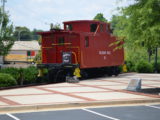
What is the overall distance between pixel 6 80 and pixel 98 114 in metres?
8.74

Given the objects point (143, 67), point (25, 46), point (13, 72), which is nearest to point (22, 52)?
point (25, 46)

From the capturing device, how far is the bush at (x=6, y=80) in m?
18.7

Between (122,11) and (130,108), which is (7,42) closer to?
(122,11)

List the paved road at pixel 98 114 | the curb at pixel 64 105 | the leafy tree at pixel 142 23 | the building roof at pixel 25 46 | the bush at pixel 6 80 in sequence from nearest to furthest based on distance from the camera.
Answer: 1. the paved road at pixel 98 114
2. the curb at pixel 64 105
3. the leafy tree at pixel 142 23
4. the bush at pixel 6 80
5. the building roof at pixel 25 46

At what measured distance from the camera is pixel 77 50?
77.2ft

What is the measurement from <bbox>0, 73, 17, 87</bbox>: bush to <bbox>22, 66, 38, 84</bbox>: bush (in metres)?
1.85

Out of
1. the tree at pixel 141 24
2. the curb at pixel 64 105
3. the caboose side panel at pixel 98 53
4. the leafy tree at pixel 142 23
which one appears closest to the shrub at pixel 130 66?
the caboose side panel at pixel 98 53

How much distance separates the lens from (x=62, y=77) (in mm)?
24094

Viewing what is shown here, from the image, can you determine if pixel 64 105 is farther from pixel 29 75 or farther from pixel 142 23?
pixel 29 75

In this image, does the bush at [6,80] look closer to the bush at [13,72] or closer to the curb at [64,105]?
the bush at [13,72]

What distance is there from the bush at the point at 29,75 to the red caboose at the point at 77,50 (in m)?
0.85

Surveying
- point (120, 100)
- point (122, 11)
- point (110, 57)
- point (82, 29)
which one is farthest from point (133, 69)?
→ point (120, 100)

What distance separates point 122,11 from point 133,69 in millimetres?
19286

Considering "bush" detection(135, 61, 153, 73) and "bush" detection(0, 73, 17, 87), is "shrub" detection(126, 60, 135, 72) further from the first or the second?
"bush" detection(0, 73, 17, 87)
